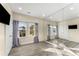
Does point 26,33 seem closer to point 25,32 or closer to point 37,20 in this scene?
point 25,32

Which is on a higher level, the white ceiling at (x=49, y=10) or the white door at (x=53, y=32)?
the white ceiling at (x=49, y=10)

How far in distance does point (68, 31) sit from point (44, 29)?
112 centimetres

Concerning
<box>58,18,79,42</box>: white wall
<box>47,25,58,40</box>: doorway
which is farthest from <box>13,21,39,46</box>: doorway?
<box>58,18,79,42</box>: white wall

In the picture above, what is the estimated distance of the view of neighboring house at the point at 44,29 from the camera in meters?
2.76

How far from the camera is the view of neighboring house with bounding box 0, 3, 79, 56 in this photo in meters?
2.76

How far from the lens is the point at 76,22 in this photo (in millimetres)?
2576

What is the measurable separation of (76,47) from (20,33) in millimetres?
2727

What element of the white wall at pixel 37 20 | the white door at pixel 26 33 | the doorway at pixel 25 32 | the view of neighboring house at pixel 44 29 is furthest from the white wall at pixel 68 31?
the white door at pixel 26 33

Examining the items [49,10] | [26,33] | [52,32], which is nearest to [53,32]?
[52,32]

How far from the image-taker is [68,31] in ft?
9.54

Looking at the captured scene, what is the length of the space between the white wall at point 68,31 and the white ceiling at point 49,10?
218 millimetres

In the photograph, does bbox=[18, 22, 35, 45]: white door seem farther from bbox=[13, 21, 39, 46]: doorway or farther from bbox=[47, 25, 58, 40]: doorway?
bbox=[47, 25, 58, 40]: doorway

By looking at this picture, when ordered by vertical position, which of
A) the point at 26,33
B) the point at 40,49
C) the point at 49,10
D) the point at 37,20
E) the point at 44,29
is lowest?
the point at 40,49

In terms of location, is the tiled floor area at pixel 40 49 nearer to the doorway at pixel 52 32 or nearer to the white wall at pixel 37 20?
the doorway at pixel 52 32
